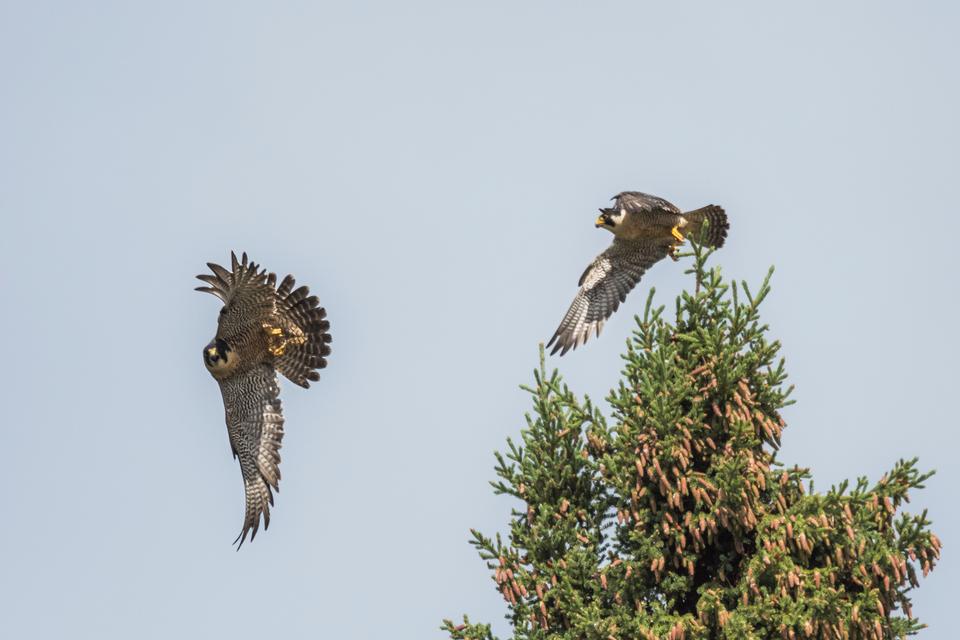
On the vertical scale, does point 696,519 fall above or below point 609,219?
below

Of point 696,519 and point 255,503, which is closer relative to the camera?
point 696,519

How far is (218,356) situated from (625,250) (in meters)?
5.09

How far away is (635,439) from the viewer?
31.6ft

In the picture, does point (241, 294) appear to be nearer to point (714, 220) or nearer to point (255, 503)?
point (255, 503)

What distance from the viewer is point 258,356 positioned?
52.2 ft

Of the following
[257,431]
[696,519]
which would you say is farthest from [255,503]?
[696,519]

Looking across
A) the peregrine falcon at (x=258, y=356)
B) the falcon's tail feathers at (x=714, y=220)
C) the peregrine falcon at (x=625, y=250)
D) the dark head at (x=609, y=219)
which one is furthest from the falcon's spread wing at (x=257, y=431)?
the falcon's tail feathers at (x=714, y=220)

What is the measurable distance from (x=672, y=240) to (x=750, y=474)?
25.1 feet

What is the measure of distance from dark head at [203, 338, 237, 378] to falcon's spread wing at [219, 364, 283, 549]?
450 millimetres

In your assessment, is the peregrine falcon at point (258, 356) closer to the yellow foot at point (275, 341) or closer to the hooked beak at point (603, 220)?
the yellow foot at point (275, 341)

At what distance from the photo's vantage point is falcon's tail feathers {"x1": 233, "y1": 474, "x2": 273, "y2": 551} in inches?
631

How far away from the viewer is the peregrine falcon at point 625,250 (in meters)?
16.1

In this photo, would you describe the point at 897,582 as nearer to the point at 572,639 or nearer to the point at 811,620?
the point at 811,620

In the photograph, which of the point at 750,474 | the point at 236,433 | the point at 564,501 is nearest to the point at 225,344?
the point at 236,433
